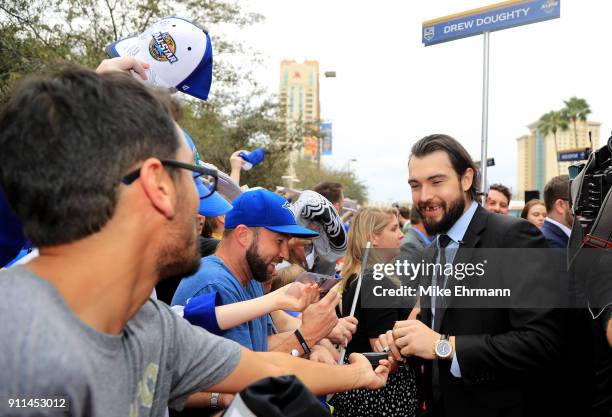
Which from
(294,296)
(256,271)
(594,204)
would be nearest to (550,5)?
(594,204)

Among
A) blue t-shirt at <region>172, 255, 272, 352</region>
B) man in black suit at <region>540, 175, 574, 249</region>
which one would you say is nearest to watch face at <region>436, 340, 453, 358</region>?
blue t-shirt at <region>172, 255, 272, 352</region>

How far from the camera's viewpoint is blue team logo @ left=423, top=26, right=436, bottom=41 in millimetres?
6773

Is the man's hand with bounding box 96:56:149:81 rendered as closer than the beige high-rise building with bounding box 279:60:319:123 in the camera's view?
Yes

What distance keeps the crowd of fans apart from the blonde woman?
2cm

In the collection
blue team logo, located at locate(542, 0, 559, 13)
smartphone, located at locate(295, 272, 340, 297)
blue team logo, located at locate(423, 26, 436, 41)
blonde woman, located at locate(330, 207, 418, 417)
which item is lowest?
blonde woman, located at locate(330, 207, 418, 417)

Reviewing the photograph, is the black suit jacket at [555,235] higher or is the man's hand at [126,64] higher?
the man's hand at [126,64]

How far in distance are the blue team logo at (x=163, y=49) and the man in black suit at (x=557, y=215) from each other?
392 centimetres

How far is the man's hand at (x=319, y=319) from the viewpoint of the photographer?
2764 mm

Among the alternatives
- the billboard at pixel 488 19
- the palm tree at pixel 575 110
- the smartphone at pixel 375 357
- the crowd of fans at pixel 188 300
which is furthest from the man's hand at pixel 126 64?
the palm tree at pixel 575 110

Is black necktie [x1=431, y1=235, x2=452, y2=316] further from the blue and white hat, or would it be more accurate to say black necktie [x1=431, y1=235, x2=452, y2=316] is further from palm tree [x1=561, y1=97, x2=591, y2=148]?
palm tree [x1=561, y1=97, x2=591, y2=148]

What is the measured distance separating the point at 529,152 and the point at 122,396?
6236 inches

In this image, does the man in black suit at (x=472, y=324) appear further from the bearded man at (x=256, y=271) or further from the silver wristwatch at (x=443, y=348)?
the bearded man at (x=256, y=271)

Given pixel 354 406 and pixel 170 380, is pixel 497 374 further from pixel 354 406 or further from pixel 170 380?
pixel 170 380

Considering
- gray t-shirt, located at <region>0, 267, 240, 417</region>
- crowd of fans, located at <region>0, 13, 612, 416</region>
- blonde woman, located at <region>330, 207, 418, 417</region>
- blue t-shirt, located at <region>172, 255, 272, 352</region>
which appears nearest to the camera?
gray t-shirt, located at <region>0, 267, 240, 417</region>
